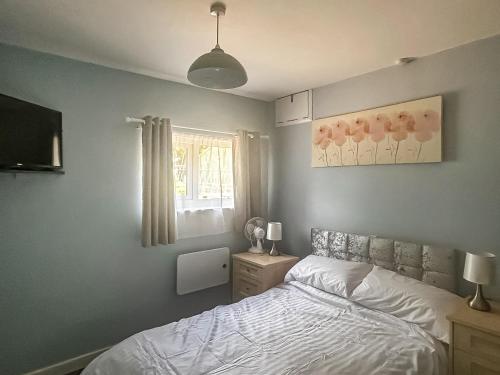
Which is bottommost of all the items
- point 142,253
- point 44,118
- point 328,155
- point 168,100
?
point 142,253

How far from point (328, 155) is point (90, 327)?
2805 mm

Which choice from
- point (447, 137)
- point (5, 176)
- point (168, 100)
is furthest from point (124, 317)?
point (447, 137)

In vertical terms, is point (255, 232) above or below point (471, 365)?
above

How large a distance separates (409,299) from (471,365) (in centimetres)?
47

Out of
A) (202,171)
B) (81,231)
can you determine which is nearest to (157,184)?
(202,171)

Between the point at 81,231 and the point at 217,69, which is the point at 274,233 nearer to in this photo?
the point at 81,231

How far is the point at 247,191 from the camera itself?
11.3ft

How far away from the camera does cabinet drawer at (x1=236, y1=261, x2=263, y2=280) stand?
9.77 ft

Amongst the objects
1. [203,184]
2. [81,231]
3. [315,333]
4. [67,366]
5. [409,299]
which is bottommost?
[67,366]

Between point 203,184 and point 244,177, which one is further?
point 244,177

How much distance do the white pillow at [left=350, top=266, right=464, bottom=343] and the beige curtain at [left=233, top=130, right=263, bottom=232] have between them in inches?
60.7

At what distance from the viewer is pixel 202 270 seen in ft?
10.2

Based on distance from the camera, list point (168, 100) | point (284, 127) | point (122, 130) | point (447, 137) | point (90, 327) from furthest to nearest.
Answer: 1. point (284, 127)
2. point (168, 100)
3. point (122, 130)
4. point (90, 327)
5. point (447, 137)

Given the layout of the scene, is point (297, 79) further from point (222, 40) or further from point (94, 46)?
point (94, 46)
